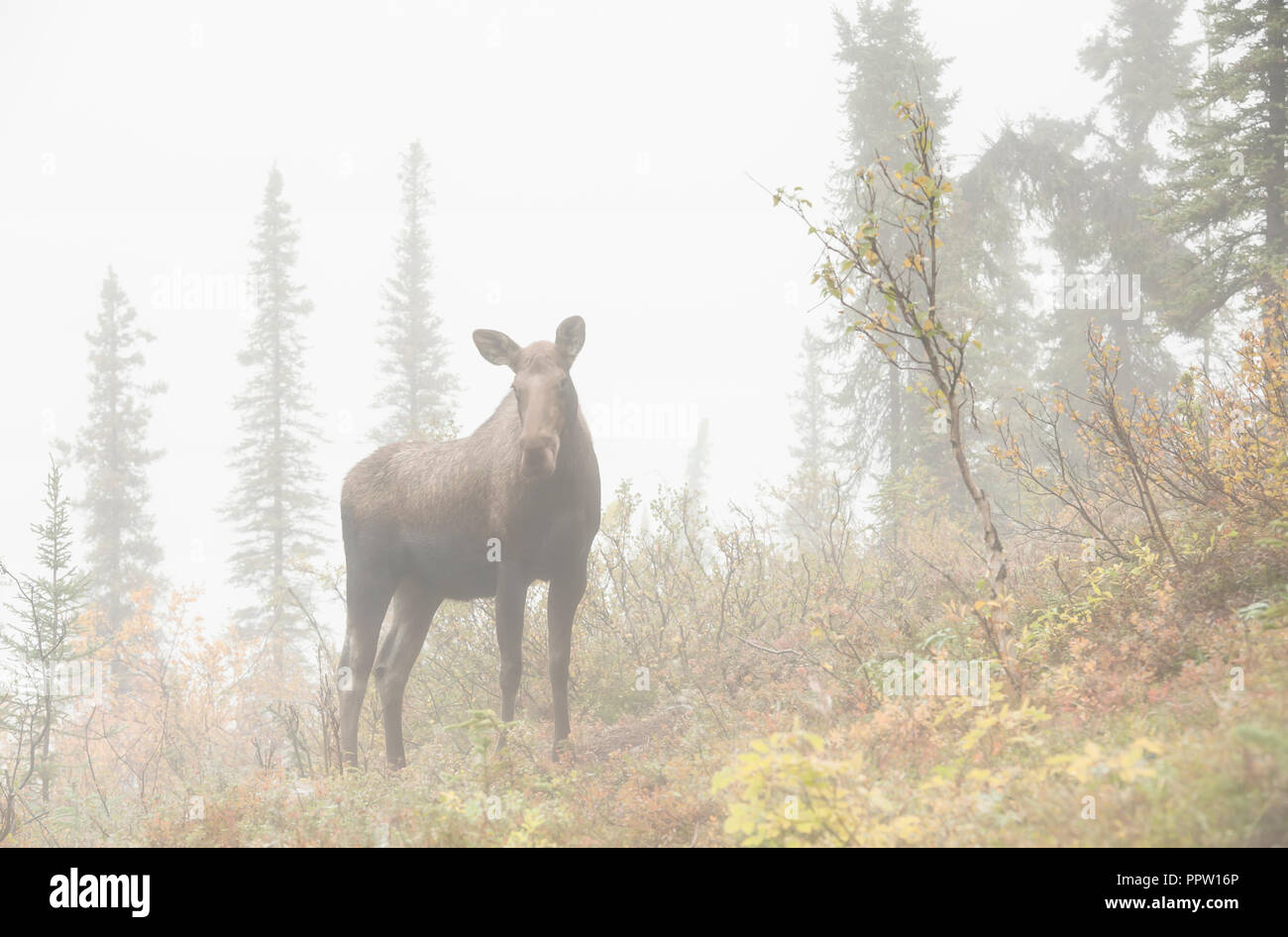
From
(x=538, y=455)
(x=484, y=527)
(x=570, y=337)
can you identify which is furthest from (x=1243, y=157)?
(x=484, y=527)

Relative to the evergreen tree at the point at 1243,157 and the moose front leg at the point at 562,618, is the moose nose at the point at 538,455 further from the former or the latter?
the evergreen tree at the point at 1243,157

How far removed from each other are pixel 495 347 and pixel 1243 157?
11.1m

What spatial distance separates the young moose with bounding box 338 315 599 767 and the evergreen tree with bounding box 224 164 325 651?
21529 millimetres

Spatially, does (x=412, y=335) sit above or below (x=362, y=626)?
above

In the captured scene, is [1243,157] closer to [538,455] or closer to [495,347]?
[495,347]

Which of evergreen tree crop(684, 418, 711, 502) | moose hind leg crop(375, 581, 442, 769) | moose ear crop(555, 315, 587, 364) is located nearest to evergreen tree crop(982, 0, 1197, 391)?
A: moose ear crop(555, 315, 587, 364)

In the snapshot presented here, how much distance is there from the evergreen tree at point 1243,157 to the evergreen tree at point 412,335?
951 inches

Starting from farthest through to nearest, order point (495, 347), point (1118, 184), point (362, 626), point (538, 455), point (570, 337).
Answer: point (1118, 184) → point (362, 626) → point (495, 347) → point (570, 337) → point (538, 455)

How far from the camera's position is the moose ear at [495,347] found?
834 centimetres

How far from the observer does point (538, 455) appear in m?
7.27
